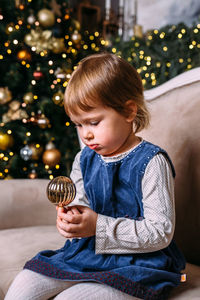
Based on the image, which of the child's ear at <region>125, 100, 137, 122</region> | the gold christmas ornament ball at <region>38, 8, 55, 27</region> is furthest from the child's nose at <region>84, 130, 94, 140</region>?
the gold christmas ornament ball at <region>38, 8, 55, 27</region>

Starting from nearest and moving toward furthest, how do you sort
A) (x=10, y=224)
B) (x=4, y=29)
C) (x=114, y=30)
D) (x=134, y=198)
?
(x=134, y=198) → (x=10, y=224) → (x=4, y=29) → (x=114, y=30)

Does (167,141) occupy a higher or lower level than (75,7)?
lower

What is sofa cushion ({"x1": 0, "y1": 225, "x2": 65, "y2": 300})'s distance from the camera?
1052 millimetres

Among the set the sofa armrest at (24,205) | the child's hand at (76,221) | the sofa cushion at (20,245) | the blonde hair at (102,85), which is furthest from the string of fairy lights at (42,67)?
the child's hand at (76,221)

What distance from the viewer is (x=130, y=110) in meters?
0.91

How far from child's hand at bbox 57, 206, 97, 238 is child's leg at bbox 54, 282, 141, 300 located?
0.12 meters

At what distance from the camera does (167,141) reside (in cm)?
120

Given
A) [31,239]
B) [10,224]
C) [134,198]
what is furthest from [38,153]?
[134,198]

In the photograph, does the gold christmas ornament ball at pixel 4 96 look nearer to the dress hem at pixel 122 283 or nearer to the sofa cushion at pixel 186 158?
the sofa cushion at pixel 186 158

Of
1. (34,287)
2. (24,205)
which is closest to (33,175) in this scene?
(24,205)

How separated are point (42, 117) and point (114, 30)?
62.8 inches

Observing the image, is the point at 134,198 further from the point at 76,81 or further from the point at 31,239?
the point at 31,239

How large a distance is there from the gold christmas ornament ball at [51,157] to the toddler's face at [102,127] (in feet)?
6.55

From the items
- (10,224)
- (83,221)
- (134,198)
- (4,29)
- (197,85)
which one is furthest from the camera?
(4,29)
